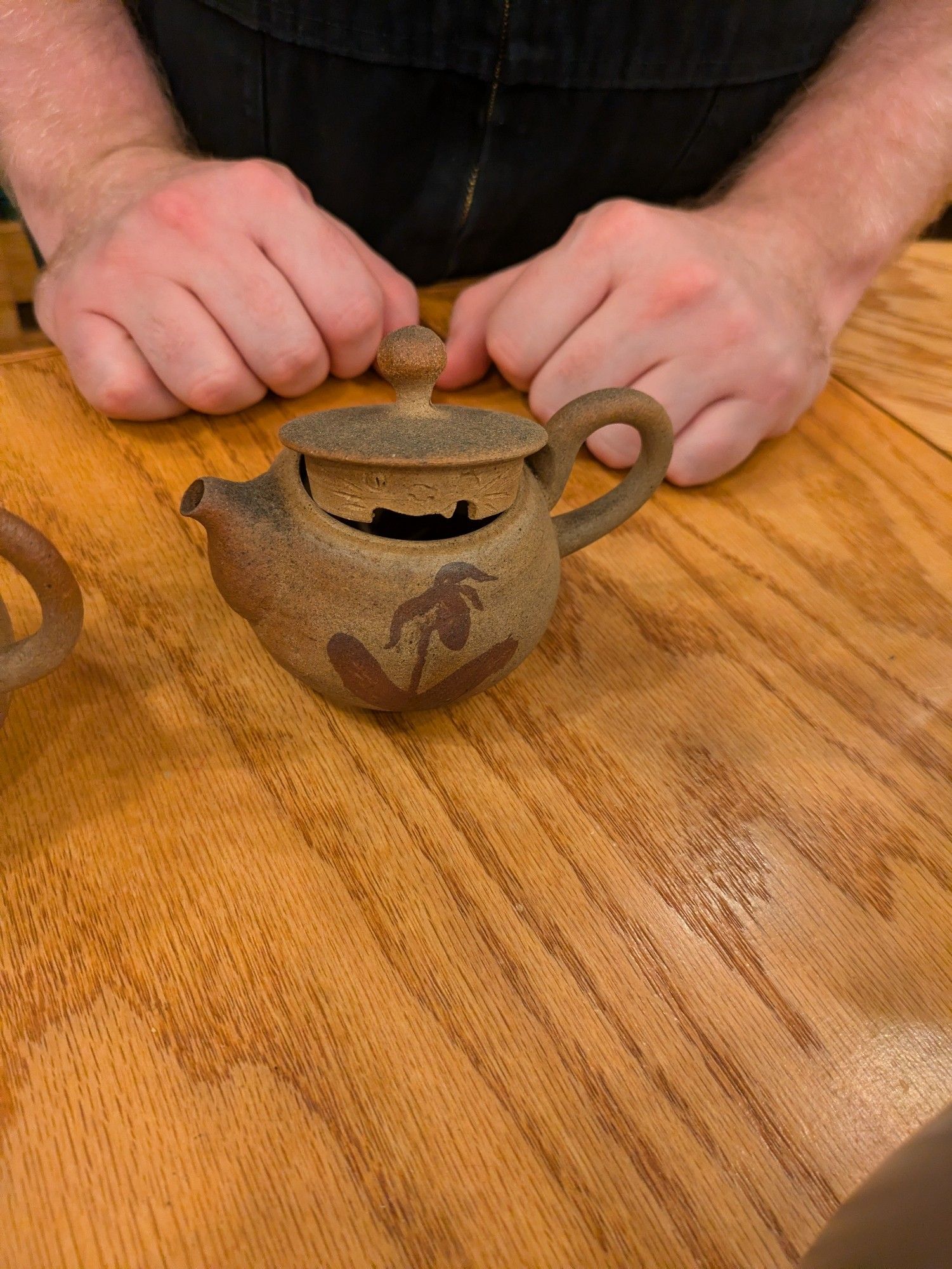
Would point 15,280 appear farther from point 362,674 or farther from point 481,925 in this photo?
point 481,925

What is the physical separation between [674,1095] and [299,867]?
0.30 metres

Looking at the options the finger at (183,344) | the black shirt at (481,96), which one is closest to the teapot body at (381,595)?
the finger at (183,344)

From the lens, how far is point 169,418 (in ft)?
3.63

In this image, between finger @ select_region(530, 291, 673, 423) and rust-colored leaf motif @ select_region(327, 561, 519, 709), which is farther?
finger @ select_region(530, 291, 673, 423)

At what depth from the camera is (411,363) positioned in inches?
26.6

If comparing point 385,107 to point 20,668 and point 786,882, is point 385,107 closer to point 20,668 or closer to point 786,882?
point 20,668

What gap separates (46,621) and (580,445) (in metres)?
0.45

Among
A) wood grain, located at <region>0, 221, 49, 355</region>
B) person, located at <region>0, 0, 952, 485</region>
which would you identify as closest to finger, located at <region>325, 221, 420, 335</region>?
person, located at <region>0, 0, 952, 485</region>

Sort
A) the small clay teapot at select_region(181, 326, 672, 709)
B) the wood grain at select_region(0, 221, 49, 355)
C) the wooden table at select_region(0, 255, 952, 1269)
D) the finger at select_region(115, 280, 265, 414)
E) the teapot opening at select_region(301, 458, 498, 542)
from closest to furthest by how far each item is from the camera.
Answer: the wooden table at select_region(0, 255, 952, 1269) < the small clay teapot at select_region(181, 326, 672, 709) < the teapot opening at select_region(301, 458, 498, 542) < the finger at select_region(115, 280, 265, 414) < the wood grain at select_region(0, 221, 49, 355)

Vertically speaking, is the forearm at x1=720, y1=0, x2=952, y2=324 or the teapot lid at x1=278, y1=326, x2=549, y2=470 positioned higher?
the forearm at x1=720, y1=0, x2=952, y2=324

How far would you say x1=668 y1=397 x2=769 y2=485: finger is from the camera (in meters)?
1.06

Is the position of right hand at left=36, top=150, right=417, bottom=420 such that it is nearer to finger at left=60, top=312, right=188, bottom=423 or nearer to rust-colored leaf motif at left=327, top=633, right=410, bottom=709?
finger at left=60, top=312, right=188, bottom=423

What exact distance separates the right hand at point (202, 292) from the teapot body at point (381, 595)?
1.24 ft

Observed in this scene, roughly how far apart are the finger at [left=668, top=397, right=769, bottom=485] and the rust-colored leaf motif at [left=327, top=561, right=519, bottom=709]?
17.7 inches
